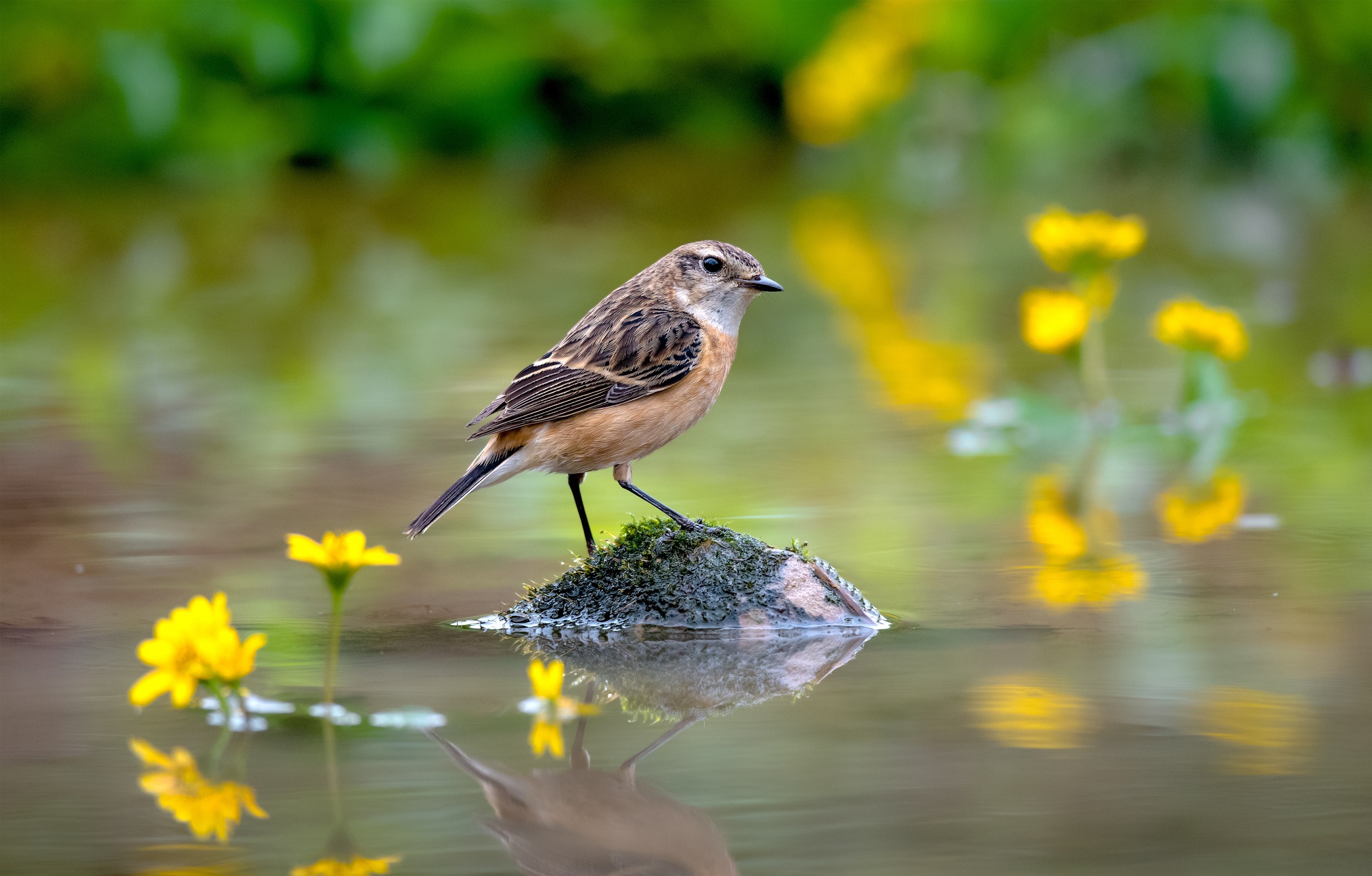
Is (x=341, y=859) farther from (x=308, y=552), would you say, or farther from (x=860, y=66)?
(x=860, y=66)

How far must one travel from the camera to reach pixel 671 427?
475 cm

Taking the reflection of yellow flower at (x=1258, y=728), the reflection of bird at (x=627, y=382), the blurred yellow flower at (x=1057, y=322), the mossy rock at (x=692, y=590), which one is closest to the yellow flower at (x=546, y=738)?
the mossy rock at (x=692, y=590)

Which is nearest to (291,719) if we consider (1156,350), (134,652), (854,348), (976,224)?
(134,652)

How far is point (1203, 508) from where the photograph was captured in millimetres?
5641

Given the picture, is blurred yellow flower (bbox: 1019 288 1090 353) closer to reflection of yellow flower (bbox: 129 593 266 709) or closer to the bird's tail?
the bird's tail

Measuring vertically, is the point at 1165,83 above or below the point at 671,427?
above

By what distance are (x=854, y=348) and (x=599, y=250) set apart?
2.51 m

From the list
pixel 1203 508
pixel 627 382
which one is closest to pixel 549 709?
pixel 627 382

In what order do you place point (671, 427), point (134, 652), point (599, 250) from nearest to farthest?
point (134, 652) < point (671, 427) < point (599, 250)

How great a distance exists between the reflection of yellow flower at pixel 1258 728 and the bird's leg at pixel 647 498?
1.29m

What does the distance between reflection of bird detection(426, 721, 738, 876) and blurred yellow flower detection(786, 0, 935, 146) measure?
30.0 ft

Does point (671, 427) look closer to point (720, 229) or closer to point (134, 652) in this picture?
point (134, 652)

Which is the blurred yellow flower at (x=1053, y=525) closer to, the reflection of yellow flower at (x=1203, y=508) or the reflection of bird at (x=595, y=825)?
the reflection of yellow flower at (x=1203, y=508)

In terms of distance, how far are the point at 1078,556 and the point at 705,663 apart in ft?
4.59
